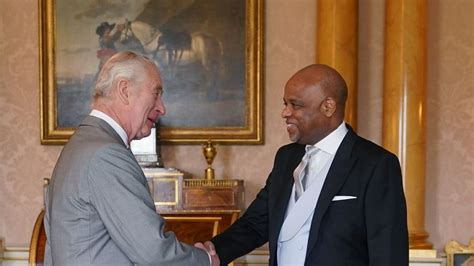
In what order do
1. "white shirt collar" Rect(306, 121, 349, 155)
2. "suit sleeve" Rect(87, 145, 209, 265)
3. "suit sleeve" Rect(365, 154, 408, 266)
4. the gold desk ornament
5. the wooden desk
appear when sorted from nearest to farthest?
"suit sleeve" Rect(87, 145, 209, 265)
"suit sleeve" Rect(365, 154, 408, 266)
"white shirt collar" Rect(306, 121, 349, 155)
the wooden desk
the gold desk ornament

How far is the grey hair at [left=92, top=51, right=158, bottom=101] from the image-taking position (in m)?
2.86

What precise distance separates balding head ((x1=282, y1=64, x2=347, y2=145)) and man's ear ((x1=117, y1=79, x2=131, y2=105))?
865 millimetres

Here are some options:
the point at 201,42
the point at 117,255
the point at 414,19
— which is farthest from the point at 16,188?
the point at 117,255

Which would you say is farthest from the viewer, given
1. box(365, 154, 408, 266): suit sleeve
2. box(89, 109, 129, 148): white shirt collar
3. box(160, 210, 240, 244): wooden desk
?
box(160, 210, 240, 244): wooden desk

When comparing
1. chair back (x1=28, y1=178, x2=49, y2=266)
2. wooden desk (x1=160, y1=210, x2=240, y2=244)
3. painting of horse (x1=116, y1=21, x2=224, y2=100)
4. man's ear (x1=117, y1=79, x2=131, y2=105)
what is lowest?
chair back (x1=28, y1=178, x2=49, y2=266)

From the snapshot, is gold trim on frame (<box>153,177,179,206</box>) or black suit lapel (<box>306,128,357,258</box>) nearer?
black suit lapel (<box>306,128,357,258</box>)

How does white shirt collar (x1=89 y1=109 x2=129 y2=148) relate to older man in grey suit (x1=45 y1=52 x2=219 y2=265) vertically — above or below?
above

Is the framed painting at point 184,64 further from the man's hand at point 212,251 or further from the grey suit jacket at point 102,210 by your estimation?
the grey suit jacket at point 102,210

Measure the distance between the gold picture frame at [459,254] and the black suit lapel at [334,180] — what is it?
2875 millimetres

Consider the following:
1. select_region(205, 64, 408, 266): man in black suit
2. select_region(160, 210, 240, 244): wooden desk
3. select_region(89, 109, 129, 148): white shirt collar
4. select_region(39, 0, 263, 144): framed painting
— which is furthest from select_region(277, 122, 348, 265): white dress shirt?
select_region(39, 0, 263, 144): framed painting

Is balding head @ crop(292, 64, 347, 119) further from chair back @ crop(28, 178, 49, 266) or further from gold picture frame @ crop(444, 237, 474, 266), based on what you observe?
gold picture frame @ crop(444, 237, 474, 266)

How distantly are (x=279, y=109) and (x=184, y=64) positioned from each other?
0.85m

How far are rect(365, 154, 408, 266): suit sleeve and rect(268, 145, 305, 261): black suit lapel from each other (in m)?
0.42

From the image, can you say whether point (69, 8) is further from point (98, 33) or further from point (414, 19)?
point (414, 19)
